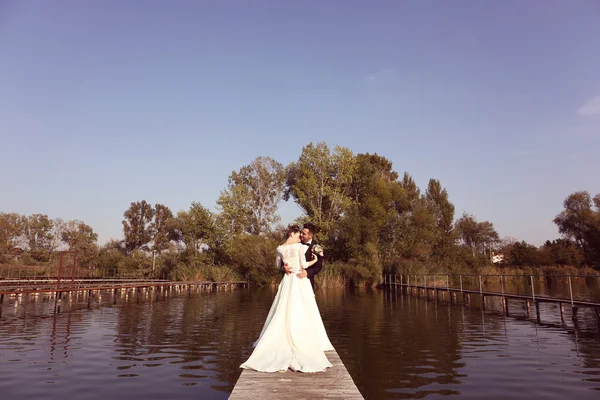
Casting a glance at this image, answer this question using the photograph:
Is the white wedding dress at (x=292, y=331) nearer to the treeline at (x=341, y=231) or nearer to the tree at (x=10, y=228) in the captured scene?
the treeline at (x=341, y=231)

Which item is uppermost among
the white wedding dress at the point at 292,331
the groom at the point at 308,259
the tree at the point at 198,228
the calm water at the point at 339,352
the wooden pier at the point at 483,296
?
the tree at the point at 198,228

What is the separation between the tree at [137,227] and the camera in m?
73.3

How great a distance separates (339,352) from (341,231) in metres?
34.4

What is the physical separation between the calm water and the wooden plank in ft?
5.54

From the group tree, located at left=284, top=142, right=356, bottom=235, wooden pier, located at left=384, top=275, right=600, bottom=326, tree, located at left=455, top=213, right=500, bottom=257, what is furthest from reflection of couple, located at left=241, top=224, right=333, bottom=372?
tree, located at left=455, top=213, right=500, bottom=257

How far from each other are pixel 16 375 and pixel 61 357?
1.67 meters

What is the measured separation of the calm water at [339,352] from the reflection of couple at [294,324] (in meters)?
1.51

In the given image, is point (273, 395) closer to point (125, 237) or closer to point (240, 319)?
point (240, 319)

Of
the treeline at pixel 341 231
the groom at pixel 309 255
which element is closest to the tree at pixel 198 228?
the treeline at pixel 341 231

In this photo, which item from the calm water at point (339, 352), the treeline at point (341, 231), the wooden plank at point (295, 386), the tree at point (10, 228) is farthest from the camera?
the tree at point (10, 228)

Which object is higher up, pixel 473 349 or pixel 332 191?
pixel 332 191

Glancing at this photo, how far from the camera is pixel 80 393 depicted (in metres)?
7.12

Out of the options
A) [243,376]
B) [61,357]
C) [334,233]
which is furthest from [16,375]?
[334,233]

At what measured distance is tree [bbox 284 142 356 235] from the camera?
157ft
